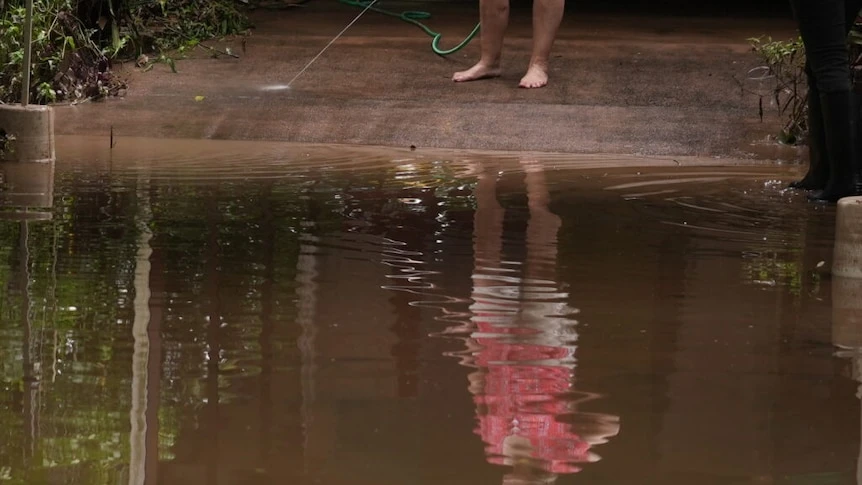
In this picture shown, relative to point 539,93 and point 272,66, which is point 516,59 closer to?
point 539,93

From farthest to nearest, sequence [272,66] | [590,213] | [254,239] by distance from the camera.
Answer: [272,66] → [590,213] → [254,239]

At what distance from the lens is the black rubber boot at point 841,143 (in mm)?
5266

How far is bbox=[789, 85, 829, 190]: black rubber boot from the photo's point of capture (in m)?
5.65

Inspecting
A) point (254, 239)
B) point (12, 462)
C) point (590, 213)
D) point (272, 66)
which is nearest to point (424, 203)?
point (590, 213)

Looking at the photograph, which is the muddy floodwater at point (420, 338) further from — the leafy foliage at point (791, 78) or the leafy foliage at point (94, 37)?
the leafy foliage at point (94, 37)

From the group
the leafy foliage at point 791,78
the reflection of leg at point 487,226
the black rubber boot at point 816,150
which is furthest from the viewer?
the leafy foliage at point 791,78

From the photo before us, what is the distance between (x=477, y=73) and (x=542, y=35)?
48 centimetres

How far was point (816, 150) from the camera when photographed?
566 centimetres

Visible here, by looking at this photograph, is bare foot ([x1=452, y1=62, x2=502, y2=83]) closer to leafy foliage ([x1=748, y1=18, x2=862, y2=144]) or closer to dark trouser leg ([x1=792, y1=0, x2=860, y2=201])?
leafy foliage ([x1=748, y1=18, x2=862, y2=144])

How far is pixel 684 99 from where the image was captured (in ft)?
25.7

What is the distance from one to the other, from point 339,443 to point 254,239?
207 centimetres

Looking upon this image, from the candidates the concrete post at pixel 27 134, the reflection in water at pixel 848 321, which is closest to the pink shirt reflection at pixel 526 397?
the reflection in water at pixel 848 321

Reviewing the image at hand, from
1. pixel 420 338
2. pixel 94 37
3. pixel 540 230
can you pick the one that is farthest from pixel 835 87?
pixel 94 37

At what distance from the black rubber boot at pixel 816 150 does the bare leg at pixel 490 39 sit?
2.68 meters
